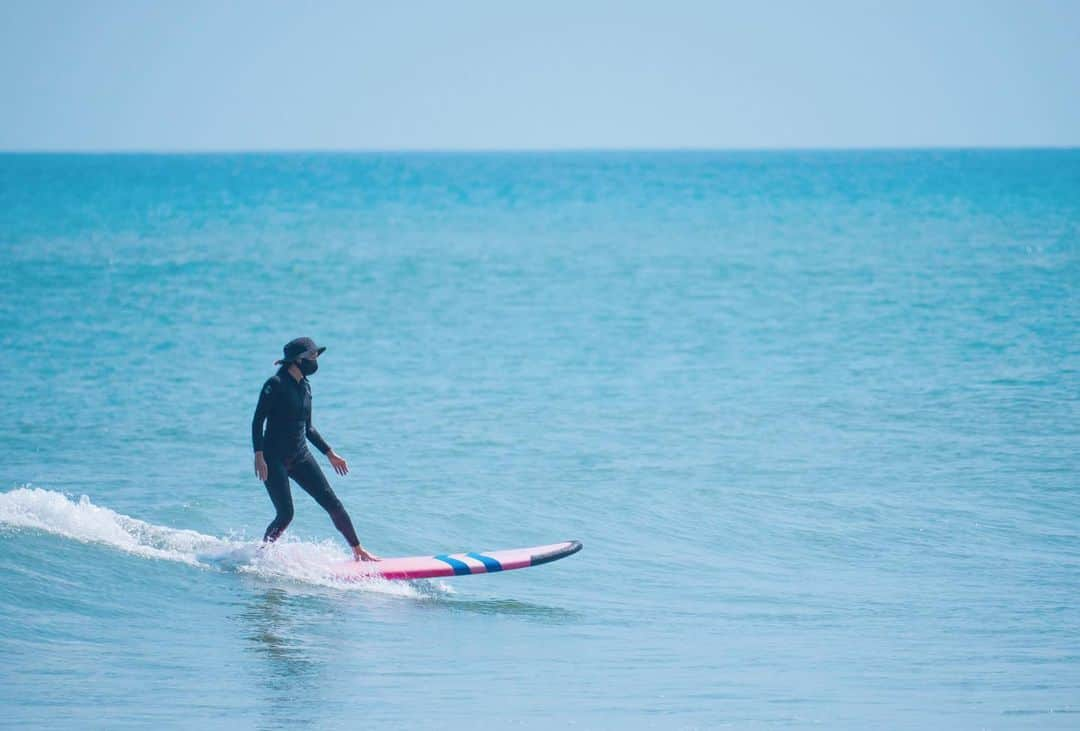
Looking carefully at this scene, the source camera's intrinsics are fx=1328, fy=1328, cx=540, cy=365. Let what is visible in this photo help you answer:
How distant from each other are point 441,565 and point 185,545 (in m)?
2.13

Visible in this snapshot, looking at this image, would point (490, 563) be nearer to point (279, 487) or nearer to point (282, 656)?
point (279, 487)

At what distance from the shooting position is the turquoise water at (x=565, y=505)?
7.70 meters

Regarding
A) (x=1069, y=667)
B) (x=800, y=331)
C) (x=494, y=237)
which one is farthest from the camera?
(x=494, y=237)

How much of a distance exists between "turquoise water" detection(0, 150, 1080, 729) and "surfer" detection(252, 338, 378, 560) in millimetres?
491

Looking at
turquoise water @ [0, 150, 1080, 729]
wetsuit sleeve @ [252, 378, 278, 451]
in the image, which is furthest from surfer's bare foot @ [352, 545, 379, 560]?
wetsuit sleeve @ [252, 378, 278, 451]

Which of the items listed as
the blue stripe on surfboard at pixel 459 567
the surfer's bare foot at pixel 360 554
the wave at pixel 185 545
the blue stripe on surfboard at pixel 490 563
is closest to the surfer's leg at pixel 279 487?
the wave at pixel 185 545

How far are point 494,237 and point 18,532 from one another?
41.8 m

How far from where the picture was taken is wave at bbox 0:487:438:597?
9945 millimetres

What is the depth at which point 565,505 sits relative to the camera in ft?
41.8

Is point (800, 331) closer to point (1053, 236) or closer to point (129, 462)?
point (129, 462)

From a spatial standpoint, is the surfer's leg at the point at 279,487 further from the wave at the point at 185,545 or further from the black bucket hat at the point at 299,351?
the black bucket hat at the point at 299,351

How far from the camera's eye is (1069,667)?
8109 millimetres

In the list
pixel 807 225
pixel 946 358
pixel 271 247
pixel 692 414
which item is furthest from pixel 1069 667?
pixel 807 225

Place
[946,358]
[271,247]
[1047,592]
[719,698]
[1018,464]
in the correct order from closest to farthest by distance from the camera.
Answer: [719,698] < [1047,592] < [1018,464] < [946,358] < [271,247]
